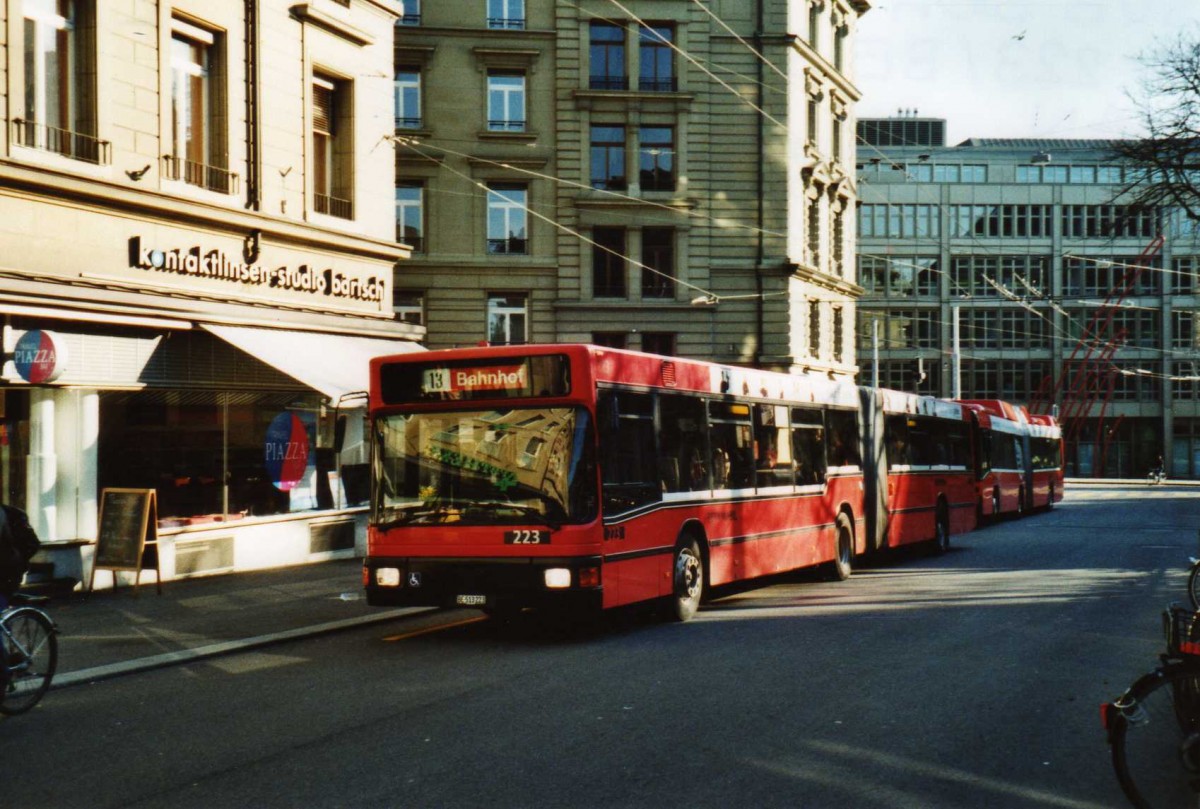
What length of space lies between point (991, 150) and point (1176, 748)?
80452 millimetres

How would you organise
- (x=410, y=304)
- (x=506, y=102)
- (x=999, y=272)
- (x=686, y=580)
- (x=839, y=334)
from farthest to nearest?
(x=999, y=272)
(x=839, y=334)
(x=506, y=102)
(x=410, y=304)
(x=686, y=580)

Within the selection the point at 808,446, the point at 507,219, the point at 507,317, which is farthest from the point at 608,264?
the point at 808,446

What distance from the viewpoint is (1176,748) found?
6188 millimetres

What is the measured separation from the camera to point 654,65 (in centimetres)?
4491

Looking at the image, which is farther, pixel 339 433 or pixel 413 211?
pixel 413 211

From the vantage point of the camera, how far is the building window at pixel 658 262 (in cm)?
4481

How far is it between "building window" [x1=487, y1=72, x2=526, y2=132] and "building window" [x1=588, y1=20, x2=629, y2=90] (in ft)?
8.28

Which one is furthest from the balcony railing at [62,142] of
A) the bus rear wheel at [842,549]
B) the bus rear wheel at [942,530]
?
the bus rear wheel at [942,530]

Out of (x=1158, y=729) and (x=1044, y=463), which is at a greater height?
(x=1158, y=729)

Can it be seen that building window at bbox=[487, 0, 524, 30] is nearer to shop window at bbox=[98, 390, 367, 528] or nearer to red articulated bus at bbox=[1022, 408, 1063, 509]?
red articulated bus at bbox=[1022, 408, 1063, 509]

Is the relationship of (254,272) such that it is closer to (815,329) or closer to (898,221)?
(815,329)

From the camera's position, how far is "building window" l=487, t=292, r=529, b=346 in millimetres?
42781

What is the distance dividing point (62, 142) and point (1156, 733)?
48.6ft

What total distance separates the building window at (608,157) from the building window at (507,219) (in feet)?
8.65
